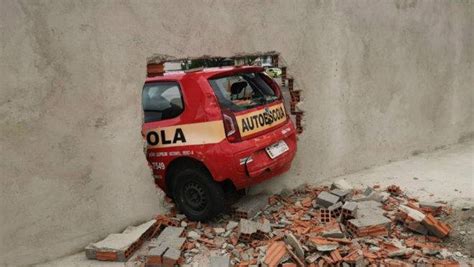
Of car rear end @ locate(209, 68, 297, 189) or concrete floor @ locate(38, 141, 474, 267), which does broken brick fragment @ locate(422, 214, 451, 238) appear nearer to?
concrete floor @ locate(38, 141, 474, 267)

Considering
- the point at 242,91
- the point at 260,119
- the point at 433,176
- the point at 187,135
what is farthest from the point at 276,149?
the point at 433,176

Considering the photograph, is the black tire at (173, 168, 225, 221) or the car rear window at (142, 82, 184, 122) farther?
the car rear window at (142, 82, 184, 122)

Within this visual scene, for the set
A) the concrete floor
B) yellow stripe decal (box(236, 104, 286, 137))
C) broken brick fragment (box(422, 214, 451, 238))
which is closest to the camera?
broken brick fragment (box(422, 214, 451, 238))

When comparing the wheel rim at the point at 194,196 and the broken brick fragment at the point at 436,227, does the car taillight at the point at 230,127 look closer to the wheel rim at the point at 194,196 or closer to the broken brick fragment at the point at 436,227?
the wheel rim at the point at 194,196

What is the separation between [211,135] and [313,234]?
1.54 meters

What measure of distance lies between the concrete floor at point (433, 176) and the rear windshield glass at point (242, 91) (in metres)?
1.95

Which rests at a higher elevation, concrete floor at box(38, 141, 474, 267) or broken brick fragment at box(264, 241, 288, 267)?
broken brick fragment at box(264, 241, 288, 267)

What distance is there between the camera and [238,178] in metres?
4.61

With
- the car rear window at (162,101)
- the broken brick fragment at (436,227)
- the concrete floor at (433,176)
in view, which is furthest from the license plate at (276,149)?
the broken brick fragment at (436,227)

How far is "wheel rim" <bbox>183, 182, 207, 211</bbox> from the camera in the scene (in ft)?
15.8

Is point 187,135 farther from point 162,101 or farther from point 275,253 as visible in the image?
point 275,253

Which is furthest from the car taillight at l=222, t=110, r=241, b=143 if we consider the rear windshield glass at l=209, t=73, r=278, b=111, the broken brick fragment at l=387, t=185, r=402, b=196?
the broken brick fragment at l=387, t=185, r=402, b=196

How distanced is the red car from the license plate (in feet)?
0.04

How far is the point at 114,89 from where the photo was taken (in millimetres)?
4340
